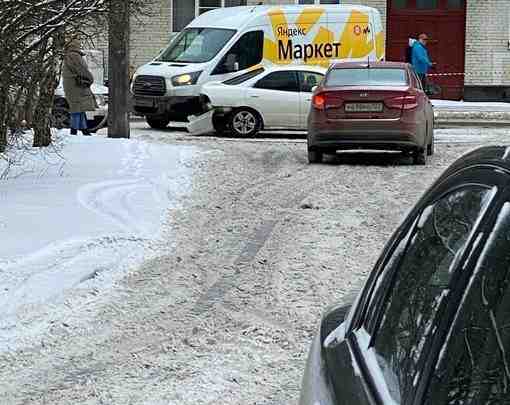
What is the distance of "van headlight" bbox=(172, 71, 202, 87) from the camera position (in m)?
25.3

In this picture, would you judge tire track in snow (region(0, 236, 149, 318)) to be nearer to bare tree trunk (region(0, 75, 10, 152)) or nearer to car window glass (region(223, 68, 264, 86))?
bare tree trunk (region(0, 75, 10, 152))

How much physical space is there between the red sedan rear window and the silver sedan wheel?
4906 mm

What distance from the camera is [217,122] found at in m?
22.6

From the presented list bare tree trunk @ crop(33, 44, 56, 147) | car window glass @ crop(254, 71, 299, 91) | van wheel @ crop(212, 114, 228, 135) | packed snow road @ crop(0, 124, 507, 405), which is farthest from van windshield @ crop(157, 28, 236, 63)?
packed snow road @ crop(0, 124, 507, 405)

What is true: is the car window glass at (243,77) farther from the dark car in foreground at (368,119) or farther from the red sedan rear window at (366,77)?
the dark car in foreground at (368,119)

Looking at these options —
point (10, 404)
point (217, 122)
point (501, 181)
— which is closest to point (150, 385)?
point (10, 404)

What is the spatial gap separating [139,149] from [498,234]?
49.8ft

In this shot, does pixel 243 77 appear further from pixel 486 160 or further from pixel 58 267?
pixel 486 160

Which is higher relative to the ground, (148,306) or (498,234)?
(498,234)

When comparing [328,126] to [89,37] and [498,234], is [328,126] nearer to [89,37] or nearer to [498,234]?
[89,37]

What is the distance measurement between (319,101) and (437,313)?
47.1 ft

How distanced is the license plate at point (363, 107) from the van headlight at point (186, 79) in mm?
9290

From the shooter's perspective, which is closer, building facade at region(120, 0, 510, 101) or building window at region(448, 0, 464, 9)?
building facade at region(120, 0, 510, 101)

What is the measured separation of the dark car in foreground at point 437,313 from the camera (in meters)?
2.21
